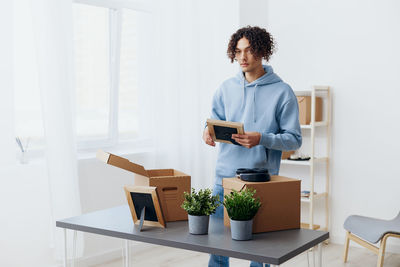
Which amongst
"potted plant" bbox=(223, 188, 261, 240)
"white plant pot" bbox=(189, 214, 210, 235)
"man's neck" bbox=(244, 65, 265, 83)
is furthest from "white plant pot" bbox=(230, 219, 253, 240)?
"man's neck" bbox=(244, 65, 265, 83)

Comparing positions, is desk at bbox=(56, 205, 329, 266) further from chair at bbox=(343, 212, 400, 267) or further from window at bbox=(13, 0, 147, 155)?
chair at bbox=(343, 212, 400, 267)

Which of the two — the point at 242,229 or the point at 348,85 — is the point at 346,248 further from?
the point at 242,229

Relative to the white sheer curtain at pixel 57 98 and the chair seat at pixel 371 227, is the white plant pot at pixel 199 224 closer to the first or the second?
the white sheer curtain at pixel 57 98

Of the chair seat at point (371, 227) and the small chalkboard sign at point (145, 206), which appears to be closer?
the small chalkboard sign at point (145, 206)

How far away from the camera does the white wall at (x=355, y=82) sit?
4.48 meters

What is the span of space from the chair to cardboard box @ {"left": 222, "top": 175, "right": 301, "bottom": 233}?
178 cm

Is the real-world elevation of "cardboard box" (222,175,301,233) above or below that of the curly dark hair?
below

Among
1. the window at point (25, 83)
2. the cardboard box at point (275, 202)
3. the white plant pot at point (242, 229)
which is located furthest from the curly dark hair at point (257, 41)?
the window at point (25, 83)

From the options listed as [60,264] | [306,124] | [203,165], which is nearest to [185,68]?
[203,165]

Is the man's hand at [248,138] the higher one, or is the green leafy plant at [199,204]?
the man's hand at [248,138]

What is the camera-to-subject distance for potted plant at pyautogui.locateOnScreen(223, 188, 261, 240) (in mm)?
1972

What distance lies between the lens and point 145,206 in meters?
2.26

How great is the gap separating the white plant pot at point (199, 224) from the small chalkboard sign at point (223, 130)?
431mm

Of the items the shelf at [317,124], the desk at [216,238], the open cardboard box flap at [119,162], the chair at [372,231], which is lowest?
the chair at [372,231]
